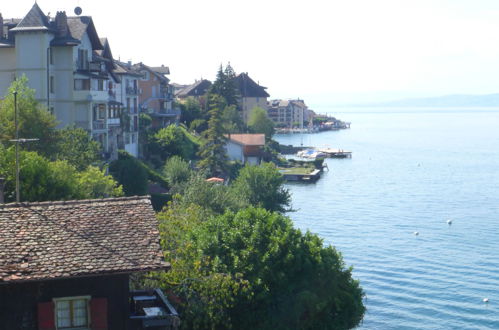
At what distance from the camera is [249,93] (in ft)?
566

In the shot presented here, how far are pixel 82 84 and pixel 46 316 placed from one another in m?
42.6

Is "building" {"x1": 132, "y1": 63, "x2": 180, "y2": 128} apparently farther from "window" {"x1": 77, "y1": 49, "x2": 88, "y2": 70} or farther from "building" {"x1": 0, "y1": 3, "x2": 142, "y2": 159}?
"window" {"x1": 77, "y1": 49, "x2": 88, "y2": 70}

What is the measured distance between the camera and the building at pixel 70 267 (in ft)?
52.0

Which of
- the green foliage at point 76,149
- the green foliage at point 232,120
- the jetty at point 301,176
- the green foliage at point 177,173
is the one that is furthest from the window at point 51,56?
the green foliage at point 232,120

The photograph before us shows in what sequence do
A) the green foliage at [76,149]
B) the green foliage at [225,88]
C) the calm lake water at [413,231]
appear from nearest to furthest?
the calm lake water at [413,231] → the green foliage at [76,149] → the green foliage at [225,88]

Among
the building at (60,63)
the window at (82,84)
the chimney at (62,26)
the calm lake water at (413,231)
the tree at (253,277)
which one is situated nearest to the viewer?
the tree at (253,277)

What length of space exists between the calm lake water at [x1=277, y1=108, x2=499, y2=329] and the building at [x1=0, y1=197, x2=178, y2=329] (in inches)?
913

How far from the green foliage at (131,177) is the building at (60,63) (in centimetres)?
355

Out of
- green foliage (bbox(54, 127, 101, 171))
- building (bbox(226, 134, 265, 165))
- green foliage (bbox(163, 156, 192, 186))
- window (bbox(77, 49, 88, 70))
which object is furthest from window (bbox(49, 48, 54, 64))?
building (bbox(226, 134, 265, 165))

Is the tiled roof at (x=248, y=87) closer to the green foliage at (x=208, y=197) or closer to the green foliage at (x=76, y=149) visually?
the green foliage at (x=208, y=197)

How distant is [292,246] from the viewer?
2747 centimetres

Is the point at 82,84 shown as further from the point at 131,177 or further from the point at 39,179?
the point at 39,179

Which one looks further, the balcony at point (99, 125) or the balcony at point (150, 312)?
the balcony at point (99, 125)

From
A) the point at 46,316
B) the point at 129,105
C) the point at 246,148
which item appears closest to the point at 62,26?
the point at 129,105
